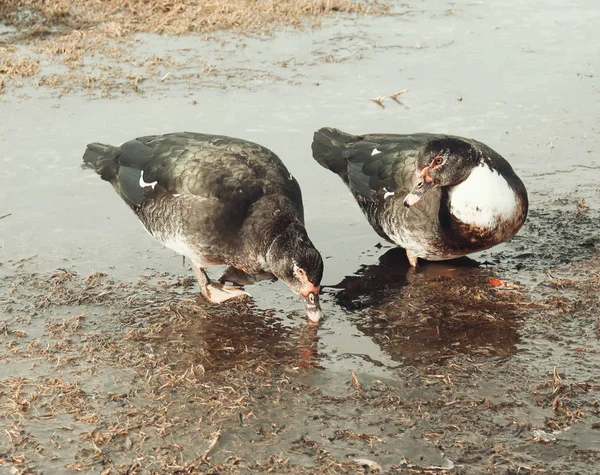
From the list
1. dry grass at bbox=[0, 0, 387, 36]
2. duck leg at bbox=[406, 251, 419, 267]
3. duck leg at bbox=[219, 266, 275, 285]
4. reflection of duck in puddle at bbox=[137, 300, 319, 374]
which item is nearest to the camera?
reflection of duck in puddle at bbox=[137, 300, 319, 374]

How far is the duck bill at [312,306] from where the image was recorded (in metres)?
6.04

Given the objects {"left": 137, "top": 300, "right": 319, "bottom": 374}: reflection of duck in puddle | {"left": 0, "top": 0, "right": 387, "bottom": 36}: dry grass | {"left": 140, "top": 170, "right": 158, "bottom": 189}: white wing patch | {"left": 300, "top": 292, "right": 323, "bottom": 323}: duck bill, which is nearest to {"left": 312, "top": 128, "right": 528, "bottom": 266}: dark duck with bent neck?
{"left": 300, "top": 292, "right": 323, "bottom": 323}: duck bill

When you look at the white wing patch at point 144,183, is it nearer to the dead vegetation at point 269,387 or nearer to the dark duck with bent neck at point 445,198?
the dead vegetation at point 269,387

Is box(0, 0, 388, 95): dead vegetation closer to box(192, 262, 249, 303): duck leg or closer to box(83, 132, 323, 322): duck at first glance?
box(83, 132, 323, 322): duck

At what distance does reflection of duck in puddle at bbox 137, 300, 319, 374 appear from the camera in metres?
5.66

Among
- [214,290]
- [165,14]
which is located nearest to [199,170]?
[214,290]

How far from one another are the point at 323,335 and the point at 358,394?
882 millimetres

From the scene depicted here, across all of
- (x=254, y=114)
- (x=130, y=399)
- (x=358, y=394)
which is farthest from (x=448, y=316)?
(x=254, y=114)

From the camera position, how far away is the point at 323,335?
19.8 ft

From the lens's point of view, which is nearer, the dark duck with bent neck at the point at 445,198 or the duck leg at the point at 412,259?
the dark duck with bent neck at the point at 445,198

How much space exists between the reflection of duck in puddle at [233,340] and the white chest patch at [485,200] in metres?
1.41

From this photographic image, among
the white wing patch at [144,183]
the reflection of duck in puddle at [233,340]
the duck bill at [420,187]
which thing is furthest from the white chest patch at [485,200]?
the white wing patch at [144,183]

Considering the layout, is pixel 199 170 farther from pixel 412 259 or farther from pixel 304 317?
pixel 412 259

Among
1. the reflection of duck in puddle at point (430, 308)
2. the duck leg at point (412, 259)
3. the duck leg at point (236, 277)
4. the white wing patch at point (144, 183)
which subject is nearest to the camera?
the reflection of duck in puddle at point (430, 308)
